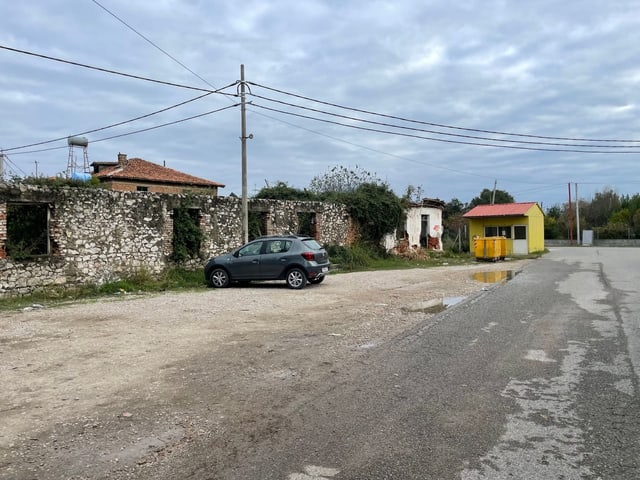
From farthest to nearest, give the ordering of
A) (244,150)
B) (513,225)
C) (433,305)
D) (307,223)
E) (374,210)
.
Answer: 1. (513,225)
2. (374,210)
3. (307,223)
4. (244,150)
5. (433,305)

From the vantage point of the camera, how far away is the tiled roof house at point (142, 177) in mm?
39281

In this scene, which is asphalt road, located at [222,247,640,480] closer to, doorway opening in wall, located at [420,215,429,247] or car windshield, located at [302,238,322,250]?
car windshield, located at [302,238,322,250]

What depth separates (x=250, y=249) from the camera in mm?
17016

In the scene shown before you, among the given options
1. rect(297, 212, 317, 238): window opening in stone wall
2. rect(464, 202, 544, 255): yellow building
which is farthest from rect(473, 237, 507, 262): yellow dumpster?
rect(297, 212, 317, 238): window opening in stone wall

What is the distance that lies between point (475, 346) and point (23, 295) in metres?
12.3

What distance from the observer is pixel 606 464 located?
3.86m

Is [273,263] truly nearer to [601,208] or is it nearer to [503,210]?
[503,210]

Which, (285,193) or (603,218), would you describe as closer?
(285,193)

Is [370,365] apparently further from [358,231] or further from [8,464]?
[358,231]

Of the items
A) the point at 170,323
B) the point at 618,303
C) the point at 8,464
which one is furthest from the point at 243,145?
the point at 8,464

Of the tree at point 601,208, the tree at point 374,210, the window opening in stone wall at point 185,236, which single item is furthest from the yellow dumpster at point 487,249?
the tree at point 601,208

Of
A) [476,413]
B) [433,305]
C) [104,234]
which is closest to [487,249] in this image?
[433,305]

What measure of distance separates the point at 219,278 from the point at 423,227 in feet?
68.4

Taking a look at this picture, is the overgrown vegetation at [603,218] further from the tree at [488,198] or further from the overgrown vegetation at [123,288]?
the overgrown vegetation at [123,288]
